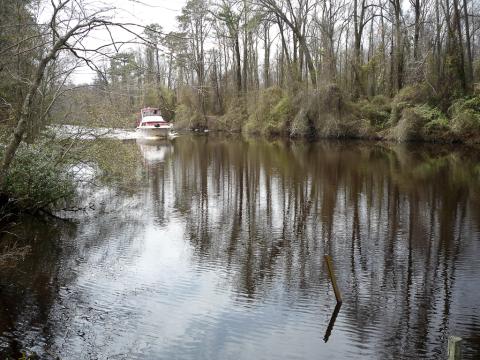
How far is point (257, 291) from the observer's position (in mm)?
9320

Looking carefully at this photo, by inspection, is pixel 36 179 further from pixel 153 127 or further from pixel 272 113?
pixel 153 127

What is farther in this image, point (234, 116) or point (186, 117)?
point (186, 117)

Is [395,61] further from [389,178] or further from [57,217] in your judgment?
[57,217]

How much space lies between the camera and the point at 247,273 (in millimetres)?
10219

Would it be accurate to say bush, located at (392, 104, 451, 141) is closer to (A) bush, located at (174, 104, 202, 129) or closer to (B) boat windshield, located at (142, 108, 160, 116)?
A: (B) boat windshield, located at (142, 108, 160, 116)

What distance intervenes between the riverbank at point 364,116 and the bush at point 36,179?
1027 inches

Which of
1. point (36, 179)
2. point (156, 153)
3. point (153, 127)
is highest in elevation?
point (153, 127)

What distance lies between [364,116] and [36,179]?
31.3m

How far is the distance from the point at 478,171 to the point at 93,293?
1859cm

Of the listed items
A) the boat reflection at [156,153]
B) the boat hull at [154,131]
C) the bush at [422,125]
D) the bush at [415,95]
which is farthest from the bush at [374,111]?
the boat hull at [154,131]

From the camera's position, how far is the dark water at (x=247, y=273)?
7418 mm

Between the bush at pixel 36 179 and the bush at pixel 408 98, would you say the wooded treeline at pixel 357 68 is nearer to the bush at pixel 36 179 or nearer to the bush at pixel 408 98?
the bush at pixel 408 98

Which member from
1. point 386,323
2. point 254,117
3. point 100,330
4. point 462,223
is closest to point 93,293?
point 100,330

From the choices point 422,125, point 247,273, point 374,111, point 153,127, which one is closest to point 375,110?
point 374,111
